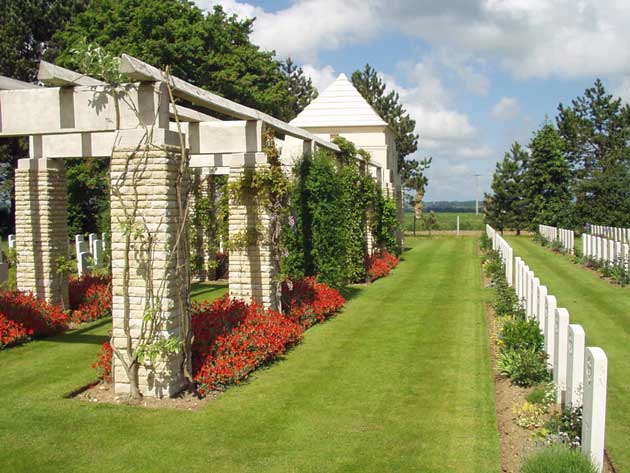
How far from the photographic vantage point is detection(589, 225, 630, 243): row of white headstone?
28542 mm

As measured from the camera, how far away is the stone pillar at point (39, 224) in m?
12.2

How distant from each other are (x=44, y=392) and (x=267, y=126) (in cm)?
612

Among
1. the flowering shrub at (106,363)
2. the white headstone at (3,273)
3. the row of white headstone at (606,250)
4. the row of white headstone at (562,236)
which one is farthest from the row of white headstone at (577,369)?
the row of white headstone at (562,236)

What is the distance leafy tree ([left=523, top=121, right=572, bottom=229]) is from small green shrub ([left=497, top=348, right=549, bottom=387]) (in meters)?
38.3

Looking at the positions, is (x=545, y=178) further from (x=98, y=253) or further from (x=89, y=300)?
(x=89, y=300)

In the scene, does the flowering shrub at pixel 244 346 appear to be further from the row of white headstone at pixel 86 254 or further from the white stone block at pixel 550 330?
the row of white headstone at pixel 86 254

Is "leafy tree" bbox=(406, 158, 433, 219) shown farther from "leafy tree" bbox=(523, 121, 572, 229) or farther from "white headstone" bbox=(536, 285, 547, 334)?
"white headstone" bbox=(536, 285, 547, 334)

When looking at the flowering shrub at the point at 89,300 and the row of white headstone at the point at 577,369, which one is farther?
the flowering shrub at the point at 89,300

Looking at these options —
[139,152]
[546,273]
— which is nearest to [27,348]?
[139,152]

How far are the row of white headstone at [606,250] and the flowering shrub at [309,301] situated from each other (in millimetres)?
10115

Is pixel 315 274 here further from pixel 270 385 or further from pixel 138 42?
pixel 138 42

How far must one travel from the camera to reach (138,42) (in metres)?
28.0

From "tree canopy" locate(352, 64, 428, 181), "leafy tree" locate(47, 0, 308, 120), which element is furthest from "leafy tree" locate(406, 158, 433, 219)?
"leafy tree" locate(47, 0, 308, 120)

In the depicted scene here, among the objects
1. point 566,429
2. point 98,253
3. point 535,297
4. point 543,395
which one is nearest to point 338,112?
point 98,253
